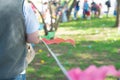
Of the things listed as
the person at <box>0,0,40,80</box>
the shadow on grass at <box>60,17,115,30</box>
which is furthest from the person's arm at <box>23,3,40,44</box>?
the shadow on grass at <box>60,17,115,30</box>

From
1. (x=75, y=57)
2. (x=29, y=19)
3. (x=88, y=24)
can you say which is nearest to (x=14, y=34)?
(x=29, y=19)

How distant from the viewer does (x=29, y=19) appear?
2684 mm

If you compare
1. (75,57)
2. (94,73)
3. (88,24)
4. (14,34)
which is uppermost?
(94,73)

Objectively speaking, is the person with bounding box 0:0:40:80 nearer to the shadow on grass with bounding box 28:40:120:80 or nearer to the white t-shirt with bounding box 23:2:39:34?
the white t-shirt with bounding box 23:2:39:34

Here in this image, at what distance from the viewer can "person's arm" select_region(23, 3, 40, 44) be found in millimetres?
2654

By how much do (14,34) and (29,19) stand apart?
0.59ft

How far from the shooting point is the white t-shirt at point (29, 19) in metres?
2.64

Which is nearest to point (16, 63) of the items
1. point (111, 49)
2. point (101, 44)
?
point (111, 49)

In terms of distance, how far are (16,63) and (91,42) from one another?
8.98 m

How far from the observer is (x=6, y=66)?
8.63 feet

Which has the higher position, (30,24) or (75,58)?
(30,24)

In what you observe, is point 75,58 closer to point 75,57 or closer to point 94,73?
point 75,57

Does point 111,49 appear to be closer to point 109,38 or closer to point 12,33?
point 109,38

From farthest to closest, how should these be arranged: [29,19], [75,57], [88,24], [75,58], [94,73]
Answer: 1. [88,24]
2. [75,57]
3. [75,58]
4. [29,19]
5. [94,73]
